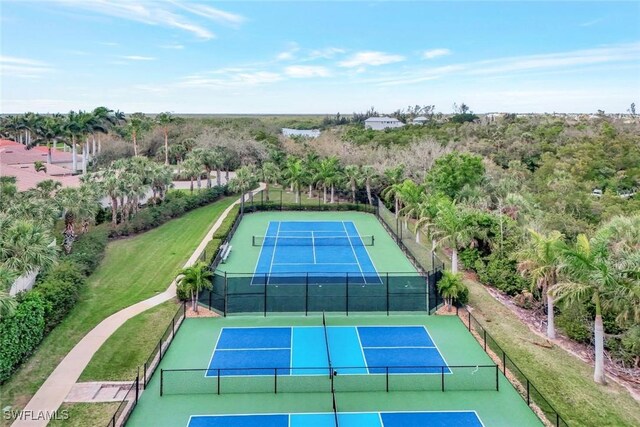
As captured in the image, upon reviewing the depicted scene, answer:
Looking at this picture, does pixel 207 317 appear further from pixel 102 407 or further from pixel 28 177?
pixel 28 177

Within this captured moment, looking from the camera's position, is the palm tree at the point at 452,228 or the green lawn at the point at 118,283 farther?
the palm tree at the point at 452,228

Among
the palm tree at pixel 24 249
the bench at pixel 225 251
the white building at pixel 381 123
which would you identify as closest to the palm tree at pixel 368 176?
the bench at pixel 225 251

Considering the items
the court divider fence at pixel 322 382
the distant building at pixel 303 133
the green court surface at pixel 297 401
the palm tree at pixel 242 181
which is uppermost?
the distant building at pixel 303 133

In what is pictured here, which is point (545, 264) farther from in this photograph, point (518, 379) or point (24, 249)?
point (24, 249)

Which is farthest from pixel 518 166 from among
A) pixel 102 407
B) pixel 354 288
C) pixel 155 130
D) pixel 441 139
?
pixel 155 130

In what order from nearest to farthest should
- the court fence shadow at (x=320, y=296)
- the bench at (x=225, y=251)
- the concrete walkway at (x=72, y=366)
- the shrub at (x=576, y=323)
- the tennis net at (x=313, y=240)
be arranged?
the concrete walkway at (x=72, y=366)
the shrub at (x=576, y=323)
the court fence shadow at (x=320, y=296)
the bench at (x=225, y=251)
the tennis net at (x=313, y=240)

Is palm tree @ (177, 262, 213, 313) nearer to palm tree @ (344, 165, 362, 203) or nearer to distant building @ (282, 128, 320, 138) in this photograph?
palm tree @ (344, 165, 362, 203)

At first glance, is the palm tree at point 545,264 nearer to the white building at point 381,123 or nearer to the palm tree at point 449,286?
the palm tree at point 449,286

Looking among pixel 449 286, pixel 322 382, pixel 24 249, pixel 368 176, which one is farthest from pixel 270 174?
pixel 322 382

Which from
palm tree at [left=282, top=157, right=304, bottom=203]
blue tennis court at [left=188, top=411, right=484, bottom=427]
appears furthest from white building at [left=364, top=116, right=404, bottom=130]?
blue tennis court at [left=188, top=411, right=484, bottom=427]
